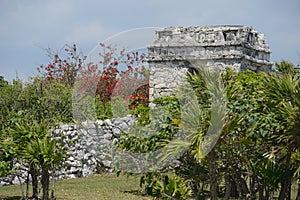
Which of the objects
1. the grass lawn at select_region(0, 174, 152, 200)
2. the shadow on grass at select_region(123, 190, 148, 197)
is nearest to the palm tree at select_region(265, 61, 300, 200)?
the grass lawn at select_region(0, 174, 152, 200)

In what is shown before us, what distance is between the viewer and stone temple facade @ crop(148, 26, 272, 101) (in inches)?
483

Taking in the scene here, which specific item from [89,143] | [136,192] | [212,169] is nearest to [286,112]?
[212,169]

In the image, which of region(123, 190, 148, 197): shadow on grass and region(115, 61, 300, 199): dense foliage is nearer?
region(115, 61, 300, 199): dense foliage

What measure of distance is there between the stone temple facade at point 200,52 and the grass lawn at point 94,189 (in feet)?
9.17

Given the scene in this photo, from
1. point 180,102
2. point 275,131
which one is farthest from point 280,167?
point 180,102

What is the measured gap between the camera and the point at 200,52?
12562mm

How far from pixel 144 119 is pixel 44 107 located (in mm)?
7252

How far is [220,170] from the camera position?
6328mm

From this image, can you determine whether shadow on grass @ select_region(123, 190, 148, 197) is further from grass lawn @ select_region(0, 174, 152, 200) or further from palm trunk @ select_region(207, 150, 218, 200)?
palm trunk @ select_region(207, 150, 218, 200)

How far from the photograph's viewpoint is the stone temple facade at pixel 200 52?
40.3 ft

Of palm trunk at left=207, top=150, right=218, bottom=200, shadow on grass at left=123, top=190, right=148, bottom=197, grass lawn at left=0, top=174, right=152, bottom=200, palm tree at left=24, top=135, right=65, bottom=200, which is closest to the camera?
palm trunk at left=207, top=150, right=218, bottom=200

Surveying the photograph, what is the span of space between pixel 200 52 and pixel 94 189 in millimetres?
4345

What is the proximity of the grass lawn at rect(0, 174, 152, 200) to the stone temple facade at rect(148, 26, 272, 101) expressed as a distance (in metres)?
Result: 2.80

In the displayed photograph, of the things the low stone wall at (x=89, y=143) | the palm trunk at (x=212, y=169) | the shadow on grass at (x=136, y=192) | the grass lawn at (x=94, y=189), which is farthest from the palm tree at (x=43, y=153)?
the low stone wall at (x=89, y=143)
